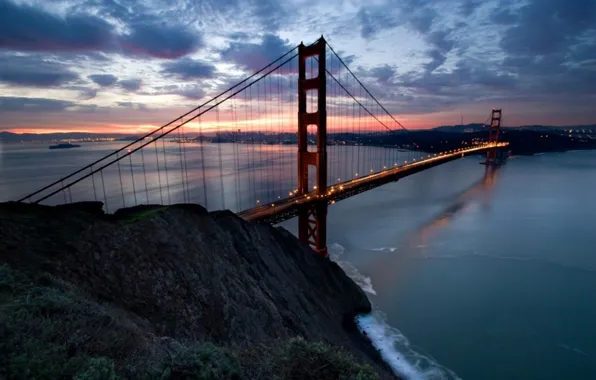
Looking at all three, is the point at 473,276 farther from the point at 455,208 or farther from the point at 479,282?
the point at 455,208

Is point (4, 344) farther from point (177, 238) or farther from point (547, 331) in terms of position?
point (547, 331)

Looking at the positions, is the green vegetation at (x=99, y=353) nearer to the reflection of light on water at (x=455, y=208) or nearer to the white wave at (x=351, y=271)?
the white wave at (x=351, y=271)

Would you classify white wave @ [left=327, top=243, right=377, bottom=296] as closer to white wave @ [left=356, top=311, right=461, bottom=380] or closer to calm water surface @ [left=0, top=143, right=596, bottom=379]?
calm water surface @ [left=0, top=143, right=596, bottom=379]

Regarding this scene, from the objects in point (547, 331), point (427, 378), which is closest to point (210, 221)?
point (427, 378)

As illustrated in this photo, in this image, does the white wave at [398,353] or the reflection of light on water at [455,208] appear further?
the reflection of light on water at [455,208]

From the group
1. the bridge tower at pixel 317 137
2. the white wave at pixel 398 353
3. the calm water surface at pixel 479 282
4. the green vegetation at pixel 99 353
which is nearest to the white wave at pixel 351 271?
the calm water surface at pixel 479 282

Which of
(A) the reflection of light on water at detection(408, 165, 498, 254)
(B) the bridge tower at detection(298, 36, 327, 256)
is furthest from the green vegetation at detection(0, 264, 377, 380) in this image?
(A) the reflection of light on water at detection(408, 165, 498, 254)

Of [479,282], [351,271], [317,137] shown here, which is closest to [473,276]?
[479,282]
